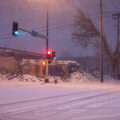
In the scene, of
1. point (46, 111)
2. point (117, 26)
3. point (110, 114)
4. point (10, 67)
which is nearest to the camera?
point (110, 114)

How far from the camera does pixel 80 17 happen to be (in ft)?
108

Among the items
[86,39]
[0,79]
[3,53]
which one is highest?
[86,39]

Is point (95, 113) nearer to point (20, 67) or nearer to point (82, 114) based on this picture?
point (82, 114)

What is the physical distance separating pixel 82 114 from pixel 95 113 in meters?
0.57

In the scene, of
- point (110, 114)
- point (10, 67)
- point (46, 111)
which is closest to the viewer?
point (110, 114)

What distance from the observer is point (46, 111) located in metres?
8.99

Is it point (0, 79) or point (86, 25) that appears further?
point (86, 25)

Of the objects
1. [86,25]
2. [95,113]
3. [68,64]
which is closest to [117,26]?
[86,25]

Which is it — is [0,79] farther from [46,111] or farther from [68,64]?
[46,111]

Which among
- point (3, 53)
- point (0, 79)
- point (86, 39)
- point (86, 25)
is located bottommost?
point (0, 79)

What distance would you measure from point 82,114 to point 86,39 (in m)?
26.1

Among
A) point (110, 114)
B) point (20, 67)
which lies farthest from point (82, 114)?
point (20, 67)

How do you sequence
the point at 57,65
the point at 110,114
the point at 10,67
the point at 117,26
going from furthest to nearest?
the point at 117,26 → the point at 57,65 → the point at 10,67 → the point at 110,114

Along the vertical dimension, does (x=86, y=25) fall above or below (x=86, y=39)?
above
